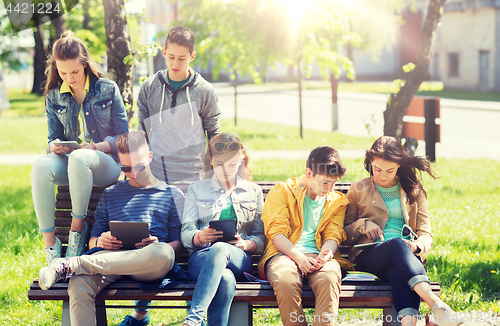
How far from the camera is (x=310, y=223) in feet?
10.4

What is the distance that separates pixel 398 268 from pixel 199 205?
124 cm

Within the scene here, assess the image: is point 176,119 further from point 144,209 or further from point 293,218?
point 293,218

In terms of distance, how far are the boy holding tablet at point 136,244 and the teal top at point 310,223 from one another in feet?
2.51

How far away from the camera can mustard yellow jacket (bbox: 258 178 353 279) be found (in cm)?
307

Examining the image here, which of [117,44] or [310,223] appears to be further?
[117,44]

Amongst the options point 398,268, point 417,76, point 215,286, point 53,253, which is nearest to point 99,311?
point 53,253

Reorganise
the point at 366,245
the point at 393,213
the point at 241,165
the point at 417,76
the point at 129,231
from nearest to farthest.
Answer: the point at 129,231 → the point at 366,245 → the point at 393,213 → the point at 241,165 → the point at 417,76

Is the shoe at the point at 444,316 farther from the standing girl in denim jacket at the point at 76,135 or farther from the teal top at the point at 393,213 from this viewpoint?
the standing girl in denim jacket at the point at 76,135

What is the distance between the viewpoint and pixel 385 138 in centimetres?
324

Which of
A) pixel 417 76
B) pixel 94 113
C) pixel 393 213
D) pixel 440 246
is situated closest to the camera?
pixel 393 213

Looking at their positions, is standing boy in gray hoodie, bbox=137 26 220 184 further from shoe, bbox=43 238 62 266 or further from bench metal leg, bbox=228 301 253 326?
bench metal leg, bbox=228 301 253 326

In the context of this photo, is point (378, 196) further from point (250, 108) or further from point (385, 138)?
point (250, 108)

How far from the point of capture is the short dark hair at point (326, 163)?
9.84 feet

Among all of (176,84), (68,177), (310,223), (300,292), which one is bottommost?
(300,292)
